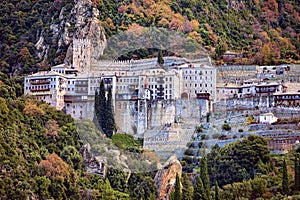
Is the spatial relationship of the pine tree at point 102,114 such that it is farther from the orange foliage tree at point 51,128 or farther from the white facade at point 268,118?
the white facade at point 268,118

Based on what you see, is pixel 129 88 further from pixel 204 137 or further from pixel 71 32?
pixel 71 32

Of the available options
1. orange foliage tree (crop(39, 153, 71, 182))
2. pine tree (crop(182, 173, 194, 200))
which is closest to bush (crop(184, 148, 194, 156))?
pine tree (crop(182, 173, 194, 200))

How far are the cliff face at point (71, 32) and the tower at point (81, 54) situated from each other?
0.65 meters

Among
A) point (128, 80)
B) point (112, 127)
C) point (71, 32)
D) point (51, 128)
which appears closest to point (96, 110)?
point (112, 127)

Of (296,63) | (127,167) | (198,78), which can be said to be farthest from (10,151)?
(296,63)

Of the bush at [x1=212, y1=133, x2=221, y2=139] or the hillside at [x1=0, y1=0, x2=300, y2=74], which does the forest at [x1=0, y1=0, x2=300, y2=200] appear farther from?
the bush at [x1=212, y1=133, x2=221, y2=139]

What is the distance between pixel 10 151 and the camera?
9744 cm

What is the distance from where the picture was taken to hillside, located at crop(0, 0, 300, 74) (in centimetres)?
11956

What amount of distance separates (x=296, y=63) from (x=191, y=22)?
15349 millimetres

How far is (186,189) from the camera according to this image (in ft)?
306

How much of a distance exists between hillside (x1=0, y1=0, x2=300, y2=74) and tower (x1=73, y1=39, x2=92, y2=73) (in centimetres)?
160

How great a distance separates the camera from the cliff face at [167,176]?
98.8 metres

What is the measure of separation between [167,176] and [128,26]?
2628 cm

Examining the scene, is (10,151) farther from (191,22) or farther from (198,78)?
(191,22)
